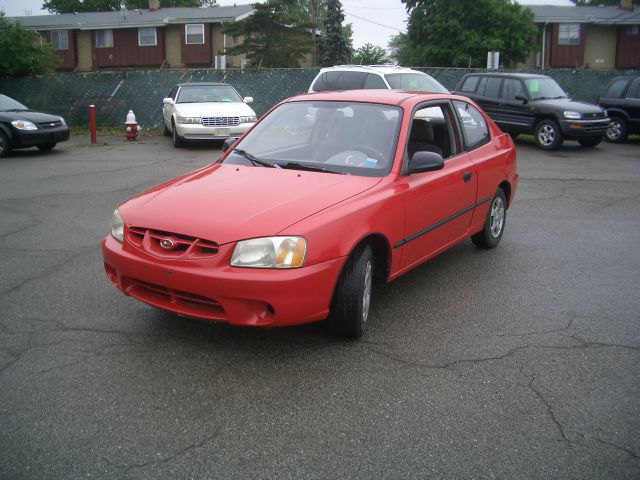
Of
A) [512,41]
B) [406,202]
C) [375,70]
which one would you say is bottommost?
[406,202]

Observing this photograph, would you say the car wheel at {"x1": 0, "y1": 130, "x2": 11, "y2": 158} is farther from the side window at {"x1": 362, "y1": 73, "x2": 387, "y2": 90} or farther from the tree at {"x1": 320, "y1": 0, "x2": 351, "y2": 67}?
the tree at {"x1": 320, "y1": 0, "x2": 351, "y2": 67}

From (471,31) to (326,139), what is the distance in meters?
38.3

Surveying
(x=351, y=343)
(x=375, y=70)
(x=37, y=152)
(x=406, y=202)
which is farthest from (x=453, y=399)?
(x=37, y=152)

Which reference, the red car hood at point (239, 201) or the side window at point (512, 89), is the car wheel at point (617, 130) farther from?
the red car hood at point (239, 201)

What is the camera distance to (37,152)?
16.0 meters

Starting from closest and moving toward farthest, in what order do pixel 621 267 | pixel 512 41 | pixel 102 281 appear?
pixel 102 281, pixel 621 267, pixel 512 41

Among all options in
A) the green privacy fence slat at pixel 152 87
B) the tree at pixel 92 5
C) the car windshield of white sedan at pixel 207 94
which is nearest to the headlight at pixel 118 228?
the car windshield of white sedan at pixel 207 94

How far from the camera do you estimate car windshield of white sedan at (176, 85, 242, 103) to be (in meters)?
16.7

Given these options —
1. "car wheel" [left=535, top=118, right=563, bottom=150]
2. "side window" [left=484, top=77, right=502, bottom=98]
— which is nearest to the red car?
"car wheel" [left=535, top=118, right=563, bottom=150]

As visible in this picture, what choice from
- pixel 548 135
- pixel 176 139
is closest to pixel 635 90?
pixel 548 135

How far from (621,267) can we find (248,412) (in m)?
4.23

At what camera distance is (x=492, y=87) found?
16922mm

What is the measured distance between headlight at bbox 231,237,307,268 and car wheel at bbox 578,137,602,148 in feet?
44.3

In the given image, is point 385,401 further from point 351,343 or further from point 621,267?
point 621,267
